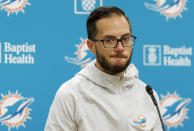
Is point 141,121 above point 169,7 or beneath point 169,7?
beneath

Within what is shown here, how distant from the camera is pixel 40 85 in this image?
209 cm

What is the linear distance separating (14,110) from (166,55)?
48.0 inches

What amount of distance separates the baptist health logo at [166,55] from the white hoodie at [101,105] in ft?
3.11

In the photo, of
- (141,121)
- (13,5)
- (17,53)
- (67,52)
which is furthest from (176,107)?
(13,5)

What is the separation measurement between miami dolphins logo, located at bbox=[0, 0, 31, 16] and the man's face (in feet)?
3.09

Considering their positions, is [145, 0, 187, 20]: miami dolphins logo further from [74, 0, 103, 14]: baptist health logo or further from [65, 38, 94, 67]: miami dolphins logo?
[65, 38, 94, 67]: miami dolphins logo

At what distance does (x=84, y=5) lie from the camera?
2.23 metres

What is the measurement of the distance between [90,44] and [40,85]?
82cm

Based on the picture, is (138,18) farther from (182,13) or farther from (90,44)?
(90,44)

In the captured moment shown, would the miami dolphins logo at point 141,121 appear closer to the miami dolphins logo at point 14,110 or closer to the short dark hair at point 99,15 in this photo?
the short dark hair at point 99,15

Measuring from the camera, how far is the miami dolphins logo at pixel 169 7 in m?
2.41

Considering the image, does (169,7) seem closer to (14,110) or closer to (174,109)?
(174,109)

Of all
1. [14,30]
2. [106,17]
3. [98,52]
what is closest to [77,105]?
[98,52]

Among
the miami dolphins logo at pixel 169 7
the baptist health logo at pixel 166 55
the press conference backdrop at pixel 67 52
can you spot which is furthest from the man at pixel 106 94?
the miami dolphins logo at pixel 169 7
